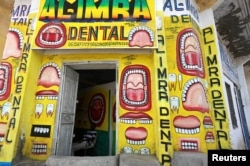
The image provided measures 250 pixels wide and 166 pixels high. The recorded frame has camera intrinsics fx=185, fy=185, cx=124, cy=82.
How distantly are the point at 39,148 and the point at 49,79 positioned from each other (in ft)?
4.41

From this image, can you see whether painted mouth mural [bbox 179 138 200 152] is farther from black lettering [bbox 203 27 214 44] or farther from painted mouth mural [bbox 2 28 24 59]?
painted mouth mural [bbox 2 28 24 59]

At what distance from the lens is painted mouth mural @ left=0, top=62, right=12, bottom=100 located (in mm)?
3764

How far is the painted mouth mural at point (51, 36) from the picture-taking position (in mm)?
3684

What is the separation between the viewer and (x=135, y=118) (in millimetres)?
3533

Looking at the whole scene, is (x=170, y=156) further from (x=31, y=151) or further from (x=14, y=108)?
(x=14, y=108)

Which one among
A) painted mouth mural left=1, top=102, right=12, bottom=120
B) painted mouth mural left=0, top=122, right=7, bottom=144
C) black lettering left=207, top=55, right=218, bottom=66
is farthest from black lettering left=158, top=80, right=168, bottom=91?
painted mouth mural left=0, top=122, right=7, bottom=144

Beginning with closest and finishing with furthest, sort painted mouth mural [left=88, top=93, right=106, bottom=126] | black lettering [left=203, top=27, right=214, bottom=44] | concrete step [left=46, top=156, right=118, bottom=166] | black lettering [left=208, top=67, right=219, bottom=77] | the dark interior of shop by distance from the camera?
concrete step [left=46, top=156, right=118, bottom=166] → black lettering [left=208, top=67, right=219, bottom=77] → black lettering [left=203, top=27, right=214, bottom=44] → the dark interior of shop → painted mouth mural [left=88, top=93, right=106, bottom=126]

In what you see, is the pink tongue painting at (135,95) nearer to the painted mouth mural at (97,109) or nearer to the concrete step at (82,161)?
the concrete step at (82,161)

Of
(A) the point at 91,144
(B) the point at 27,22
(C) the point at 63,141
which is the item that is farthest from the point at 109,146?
(B) the point at 27,22

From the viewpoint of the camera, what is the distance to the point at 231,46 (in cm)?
671

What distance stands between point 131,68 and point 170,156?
1783mm

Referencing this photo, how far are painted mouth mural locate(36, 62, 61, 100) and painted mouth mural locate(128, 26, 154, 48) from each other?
1.64 m

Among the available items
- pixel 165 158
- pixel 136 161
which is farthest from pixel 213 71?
pixel 136 161

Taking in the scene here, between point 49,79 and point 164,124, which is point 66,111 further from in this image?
point 164,124
